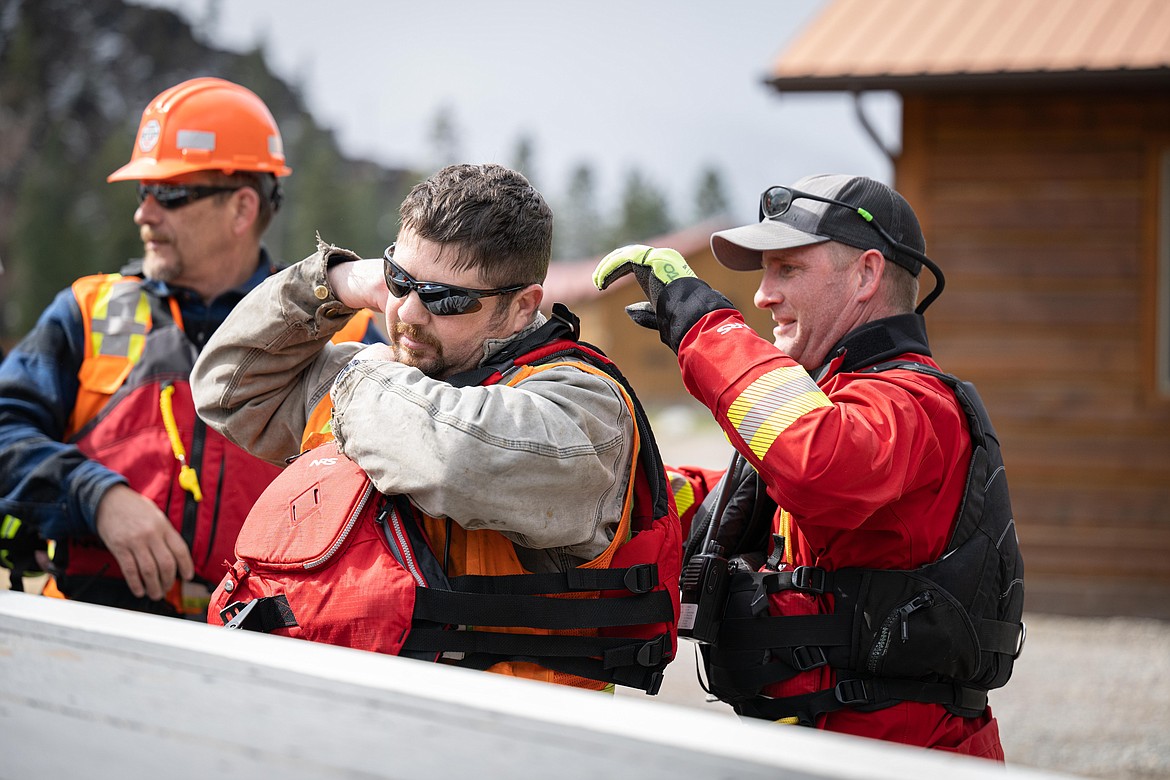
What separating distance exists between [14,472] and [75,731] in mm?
1773

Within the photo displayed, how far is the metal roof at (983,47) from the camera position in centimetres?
731

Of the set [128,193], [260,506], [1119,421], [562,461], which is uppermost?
[562,461]

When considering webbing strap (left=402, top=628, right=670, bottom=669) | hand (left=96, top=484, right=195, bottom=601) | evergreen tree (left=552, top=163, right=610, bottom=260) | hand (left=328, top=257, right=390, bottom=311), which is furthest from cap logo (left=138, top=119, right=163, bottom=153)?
evergreen tree (left=552, top=163, right=610, bottom=260)

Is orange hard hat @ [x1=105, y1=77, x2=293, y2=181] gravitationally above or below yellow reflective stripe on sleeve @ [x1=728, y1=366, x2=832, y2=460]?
above

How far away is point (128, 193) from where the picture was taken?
44.9 m

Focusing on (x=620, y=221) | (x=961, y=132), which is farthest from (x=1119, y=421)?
(x=620, y=221)

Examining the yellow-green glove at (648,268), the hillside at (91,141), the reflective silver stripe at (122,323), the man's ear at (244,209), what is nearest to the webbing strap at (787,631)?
the yellow-green glove at (648,268)

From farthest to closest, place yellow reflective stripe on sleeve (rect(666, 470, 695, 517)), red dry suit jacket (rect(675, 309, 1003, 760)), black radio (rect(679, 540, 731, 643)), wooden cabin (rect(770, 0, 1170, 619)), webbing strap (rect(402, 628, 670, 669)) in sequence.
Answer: wooden cabin (rect(770, 0, 1170, 619)), yellow reflective stripe on sleeve (rect(666, 470, 695, 517)), black radio (rect(679, 540, 731, 643)), red dry suit jacket (rect(675, 309, 1003, 760)), webbing strap (rect(402, 628, 670, 669))

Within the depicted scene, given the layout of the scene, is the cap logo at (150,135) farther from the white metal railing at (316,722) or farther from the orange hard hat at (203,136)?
the white metal railing at (316,722)

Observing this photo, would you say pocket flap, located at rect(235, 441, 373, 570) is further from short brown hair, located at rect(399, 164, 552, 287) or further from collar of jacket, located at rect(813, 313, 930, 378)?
collar of jacket, located at rect(813, 313, 930, 378)

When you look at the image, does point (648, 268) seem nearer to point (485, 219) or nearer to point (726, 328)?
point (726, 328)

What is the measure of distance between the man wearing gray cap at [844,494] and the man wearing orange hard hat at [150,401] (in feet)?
4.42

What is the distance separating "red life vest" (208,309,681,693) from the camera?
6.32 feet

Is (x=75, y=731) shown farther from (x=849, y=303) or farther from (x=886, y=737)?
(x=849, y=303)
